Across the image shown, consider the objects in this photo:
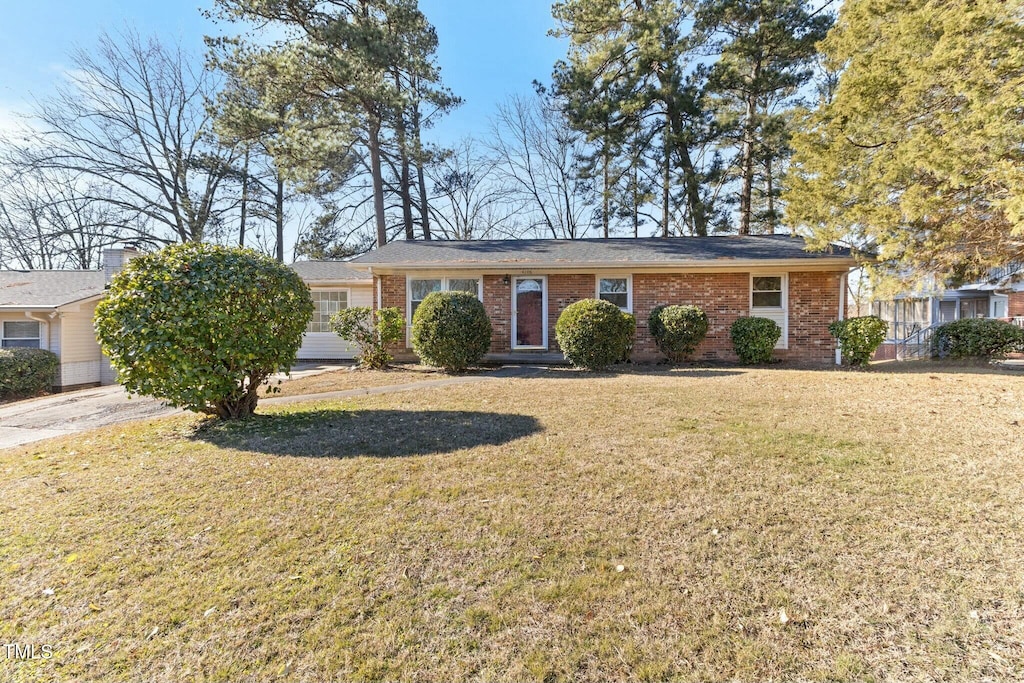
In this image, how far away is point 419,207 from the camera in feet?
75.8

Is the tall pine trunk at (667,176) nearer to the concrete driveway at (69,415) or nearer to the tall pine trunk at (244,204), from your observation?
the concrete driveway at (69,415)

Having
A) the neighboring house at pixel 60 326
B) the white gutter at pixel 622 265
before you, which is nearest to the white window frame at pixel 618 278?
the white gutter at pixel 622 265

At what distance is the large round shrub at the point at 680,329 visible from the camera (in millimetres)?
10469

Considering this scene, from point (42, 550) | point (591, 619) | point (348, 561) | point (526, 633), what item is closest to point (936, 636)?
point (591, 619)

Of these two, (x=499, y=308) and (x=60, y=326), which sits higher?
(x=499, y=308)

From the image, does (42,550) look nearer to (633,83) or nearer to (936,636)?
(936,636)

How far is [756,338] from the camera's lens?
10836 mm

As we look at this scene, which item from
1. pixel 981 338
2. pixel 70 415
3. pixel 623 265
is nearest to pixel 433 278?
pixel 623 265

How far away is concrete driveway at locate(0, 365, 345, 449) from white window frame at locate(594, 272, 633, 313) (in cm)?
940

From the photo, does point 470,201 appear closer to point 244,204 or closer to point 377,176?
point 377,176

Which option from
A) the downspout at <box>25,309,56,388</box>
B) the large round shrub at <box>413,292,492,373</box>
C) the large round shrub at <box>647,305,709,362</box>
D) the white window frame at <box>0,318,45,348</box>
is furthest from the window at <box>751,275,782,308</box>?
the white window frame at <box>0,318,45,348</box>

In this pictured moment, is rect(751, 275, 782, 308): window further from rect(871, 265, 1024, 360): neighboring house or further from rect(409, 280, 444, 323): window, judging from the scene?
rect(409, 280, 444, 323): window

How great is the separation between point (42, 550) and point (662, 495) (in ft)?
13.3

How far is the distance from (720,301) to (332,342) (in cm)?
1158
